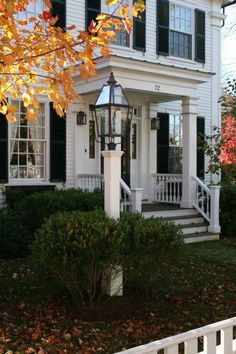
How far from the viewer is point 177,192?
1252cm

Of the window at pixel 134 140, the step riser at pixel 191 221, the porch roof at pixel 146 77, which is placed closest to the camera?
the porch roof at pixel 146 77

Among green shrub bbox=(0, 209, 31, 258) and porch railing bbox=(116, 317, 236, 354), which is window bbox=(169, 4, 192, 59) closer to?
green shrub bbox=(0, 209, 31, 258)

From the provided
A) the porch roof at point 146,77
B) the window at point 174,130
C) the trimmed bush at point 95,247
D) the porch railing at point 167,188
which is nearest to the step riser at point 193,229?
the porch railing at point 167,188

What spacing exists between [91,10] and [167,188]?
199 inches

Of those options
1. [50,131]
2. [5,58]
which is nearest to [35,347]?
[5,58]

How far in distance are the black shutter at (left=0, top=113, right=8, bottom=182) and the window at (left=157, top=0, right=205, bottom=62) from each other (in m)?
5.13

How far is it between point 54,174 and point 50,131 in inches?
40.6

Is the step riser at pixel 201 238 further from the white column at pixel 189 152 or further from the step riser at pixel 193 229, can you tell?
the white column at pixel 189 152

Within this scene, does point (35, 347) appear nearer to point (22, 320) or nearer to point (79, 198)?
point (22, 320)

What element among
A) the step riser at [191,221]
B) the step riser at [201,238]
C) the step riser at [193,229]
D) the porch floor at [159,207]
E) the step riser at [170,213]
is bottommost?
the step riser at [201,238]

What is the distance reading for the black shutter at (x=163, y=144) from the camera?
1332 cm

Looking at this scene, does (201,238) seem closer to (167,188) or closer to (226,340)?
(167,188)

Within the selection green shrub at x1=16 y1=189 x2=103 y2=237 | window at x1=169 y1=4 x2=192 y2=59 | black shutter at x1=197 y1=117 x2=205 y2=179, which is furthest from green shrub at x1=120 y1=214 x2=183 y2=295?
window at x1=169 y1=4 x2=192 y2=59

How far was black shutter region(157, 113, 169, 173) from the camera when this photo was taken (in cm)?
1332
